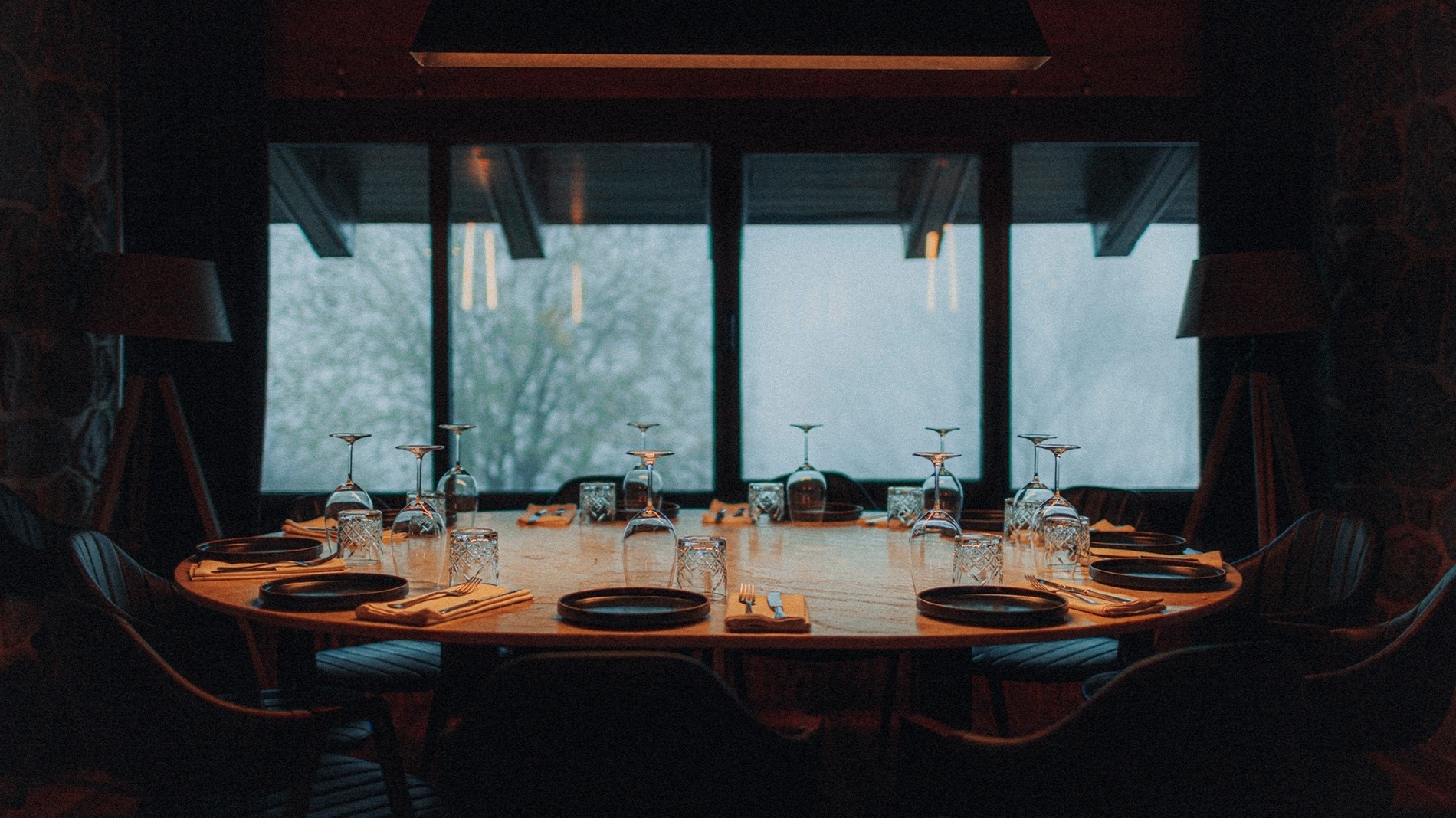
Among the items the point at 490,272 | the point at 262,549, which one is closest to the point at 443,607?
the point at 262,549

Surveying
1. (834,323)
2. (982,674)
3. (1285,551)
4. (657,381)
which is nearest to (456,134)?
(657,381)

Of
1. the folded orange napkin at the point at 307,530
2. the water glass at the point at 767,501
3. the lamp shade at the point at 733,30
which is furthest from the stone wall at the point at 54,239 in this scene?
the water glass at the point at 767,501

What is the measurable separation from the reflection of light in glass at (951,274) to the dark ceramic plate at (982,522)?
1544mm

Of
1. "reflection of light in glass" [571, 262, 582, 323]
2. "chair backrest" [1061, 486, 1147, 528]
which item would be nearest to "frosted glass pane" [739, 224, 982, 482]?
"reflection of light in glass" [571, 262, 582, 323]

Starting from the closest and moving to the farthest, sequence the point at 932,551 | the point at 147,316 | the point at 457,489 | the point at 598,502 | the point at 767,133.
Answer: the point at 932,551 < the point at 457,489 < the point at 598,502 < the point at 147,316 < the point at 767,133

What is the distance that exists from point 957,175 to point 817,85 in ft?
2.48

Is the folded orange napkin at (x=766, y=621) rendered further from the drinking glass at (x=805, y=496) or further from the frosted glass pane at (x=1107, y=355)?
the frosted glass pane at (x=1107, y=355)

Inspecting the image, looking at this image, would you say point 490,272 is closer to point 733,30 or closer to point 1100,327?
point 733,30

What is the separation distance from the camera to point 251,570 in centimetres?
224

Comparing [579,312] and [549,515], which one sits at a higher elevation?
[579,312]

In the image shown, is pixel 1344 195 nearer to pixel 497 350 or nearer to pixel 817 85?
pixel 817 85

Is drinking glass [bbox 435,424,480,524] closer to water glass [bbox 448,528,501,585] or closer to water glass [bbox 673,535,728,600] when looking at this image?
water glass [bbox 448,528,501,585]

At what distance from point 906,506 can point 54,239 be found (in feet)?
10.6

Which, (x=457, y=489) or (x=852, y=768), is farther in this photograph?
(x=852, y=768)
